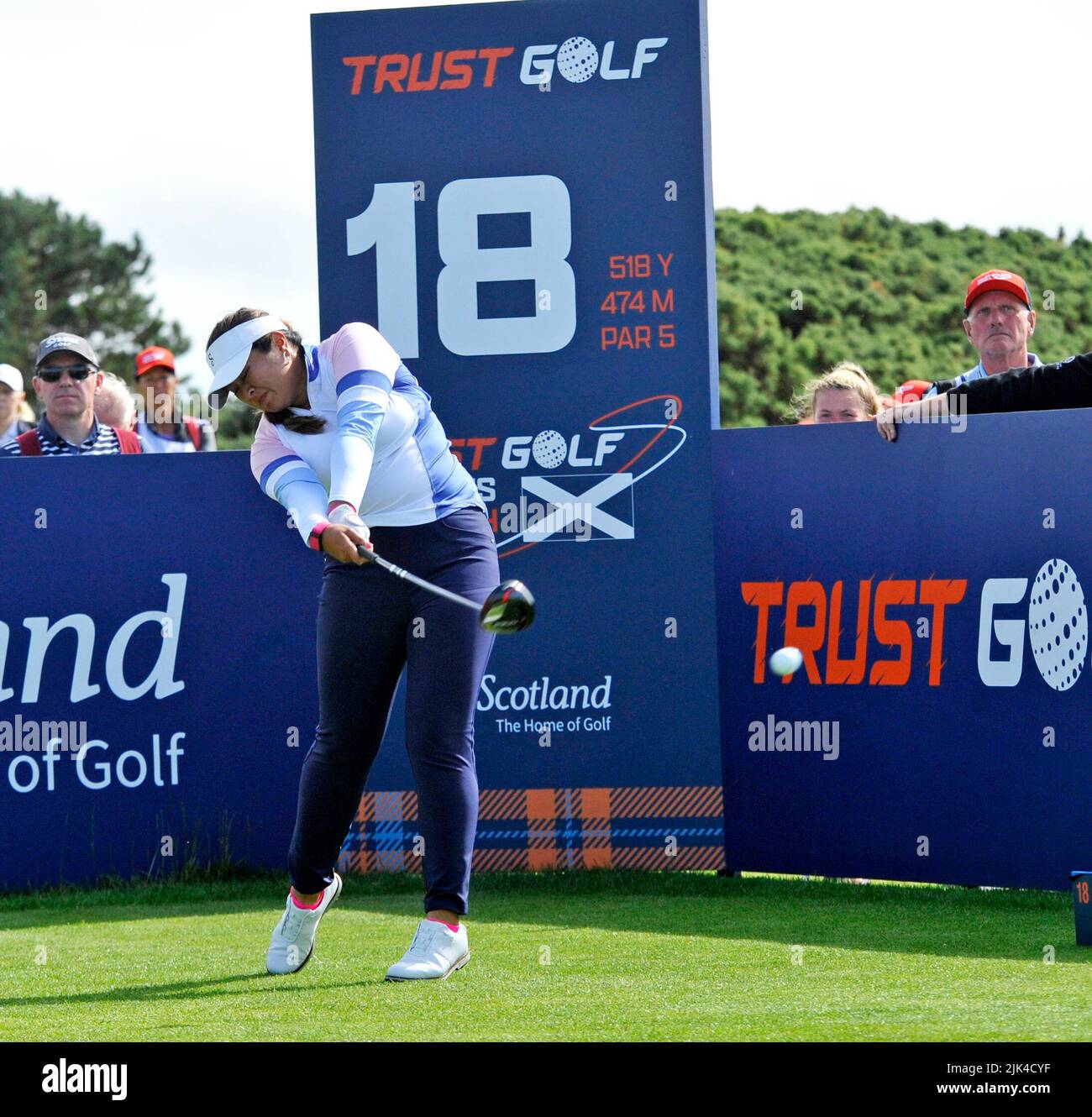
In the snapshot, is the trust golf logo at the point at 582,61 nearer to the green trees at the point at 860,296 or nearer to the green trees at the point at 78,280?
the green trees at the point at 860,296

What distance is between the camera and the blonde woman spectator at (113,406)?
348 inches

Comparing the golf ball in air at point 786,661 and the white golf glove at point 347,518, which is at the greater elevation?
the white golf glove at point 347,518

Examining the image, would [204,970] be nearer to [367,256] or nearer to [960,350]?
[367,256]

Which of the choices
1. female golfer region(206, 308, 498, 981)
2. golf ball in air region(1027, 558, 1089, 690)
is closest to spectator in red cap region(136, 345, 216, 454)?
female golfer region(206, 308, 498, 981)

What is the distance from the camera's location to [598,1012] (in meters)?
4.05

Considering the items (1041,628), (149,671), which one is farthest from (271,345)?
(1041,628)

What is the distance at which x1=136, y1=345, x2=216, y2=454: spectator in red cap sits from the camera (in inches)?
335

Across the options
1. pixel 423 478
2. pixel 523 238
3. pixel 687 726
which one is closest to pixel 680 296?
pixel 523 238

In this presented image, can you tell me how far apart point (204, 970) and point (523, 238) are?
317 cm

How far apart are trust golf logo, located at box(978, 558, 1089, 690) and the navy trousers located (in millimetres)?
2180

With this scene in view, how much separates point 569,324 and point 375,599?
2.39 meters

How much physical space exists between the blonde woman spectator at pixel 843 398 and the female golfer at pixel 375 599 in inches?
109

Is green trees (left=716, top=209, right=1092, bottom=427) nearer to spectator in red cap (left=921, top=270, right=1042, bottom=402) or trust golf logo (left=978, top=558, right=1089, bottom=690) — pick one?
spectator in red cap (left=921, top=270, right=1042, bottom=402)
